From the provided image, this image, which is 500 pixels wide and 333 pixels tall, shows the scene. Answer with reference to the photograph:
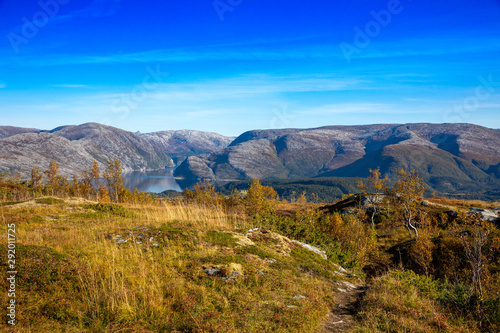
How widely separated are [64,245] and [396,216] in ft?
190

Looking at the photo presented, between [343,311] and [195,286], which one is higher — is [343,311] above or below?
below

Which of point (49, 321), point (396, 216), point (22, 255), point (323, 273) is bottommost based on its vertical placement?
point (396, 216)

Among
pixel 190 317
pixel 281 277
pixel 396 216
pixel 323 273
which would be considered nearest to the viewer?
pixel 190 317

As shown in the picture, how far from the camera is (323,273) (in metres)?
13.9

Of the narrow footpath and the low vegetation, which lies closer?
the low vegetation

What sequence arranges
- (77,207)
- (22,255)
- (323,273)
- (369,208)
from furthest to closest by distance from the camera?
(369,208) < (77,207) < (323,273) < (22,255)

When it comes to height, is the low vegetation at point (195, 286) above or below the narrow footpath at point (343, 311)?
above

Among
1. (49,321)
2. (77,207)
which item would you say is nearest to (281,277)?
(49,321)

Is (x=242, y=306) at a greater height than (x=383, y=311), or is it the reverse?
(x=242, y=306)

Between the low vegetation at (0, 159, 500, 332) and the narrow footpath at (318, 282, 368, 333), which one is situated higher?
the low vegetation at (0, 159, 500, 332)

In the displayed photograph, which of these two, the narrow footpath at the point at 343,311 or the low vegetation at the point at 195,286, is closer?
the low vegetation at the point at 195,286

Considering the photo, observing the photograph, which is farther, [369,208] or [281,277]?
[369,208]

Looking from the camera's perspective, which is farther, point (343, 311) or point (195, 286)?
point (343, 311)

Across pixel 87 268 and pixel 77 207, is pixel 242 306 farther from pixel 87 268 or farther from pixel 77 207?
pixel 77 207
